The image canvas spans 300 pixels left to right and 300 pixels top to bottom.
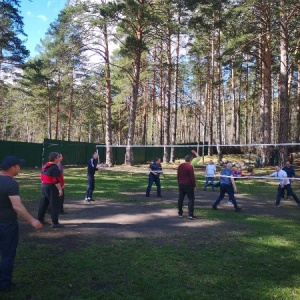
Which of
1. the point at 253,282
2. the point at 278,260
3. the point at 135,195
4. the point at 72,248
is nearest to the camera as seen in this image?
the point at 253,282

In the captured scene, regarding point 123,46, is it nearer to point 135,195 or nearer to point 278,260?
point 135,195

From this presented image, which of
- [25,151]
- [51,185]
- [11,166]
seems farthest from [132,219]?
[25,151]

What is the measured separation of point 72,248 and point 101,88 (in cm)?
2529

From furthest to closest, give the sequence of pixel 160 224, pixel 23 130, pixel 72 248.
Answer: pixel 23 130 < pixel 160 224 < pixel 72 248

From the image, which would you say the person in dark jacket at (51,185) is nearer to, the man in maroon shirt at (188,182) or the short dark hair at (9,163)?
the short dark hair at (9,163)

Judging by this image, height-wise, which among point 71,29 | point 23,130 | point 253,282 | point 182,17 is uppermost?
point 182,17

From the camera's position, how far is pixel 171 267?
536cm

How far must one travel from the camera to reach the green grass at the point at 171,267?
14.6 feet

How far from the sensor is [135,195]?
13570 millimetres

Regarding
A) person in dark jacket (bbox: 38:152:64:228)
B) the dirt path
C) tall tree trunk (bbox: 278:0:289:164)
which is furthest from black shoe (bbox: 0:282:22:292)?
tall tree trunk (bbox: 278:0:289:164)

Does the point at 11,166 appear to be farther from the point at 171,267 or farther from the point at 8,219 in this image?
the point at 171,267

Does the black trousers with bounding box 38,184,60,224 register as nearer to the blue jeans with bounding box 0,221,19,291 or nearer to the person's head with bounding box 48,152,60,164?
the person's head with bounding box 48,152,60,164

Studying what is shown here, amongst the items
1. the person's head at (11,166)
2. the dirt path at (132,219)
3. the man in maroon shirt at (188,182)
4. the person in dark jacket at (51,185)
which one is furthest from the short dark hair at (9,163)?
the man in maroon shirt at (188,182)

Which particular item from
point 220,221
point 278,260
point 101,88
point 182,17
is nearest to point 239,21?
point 182,17
